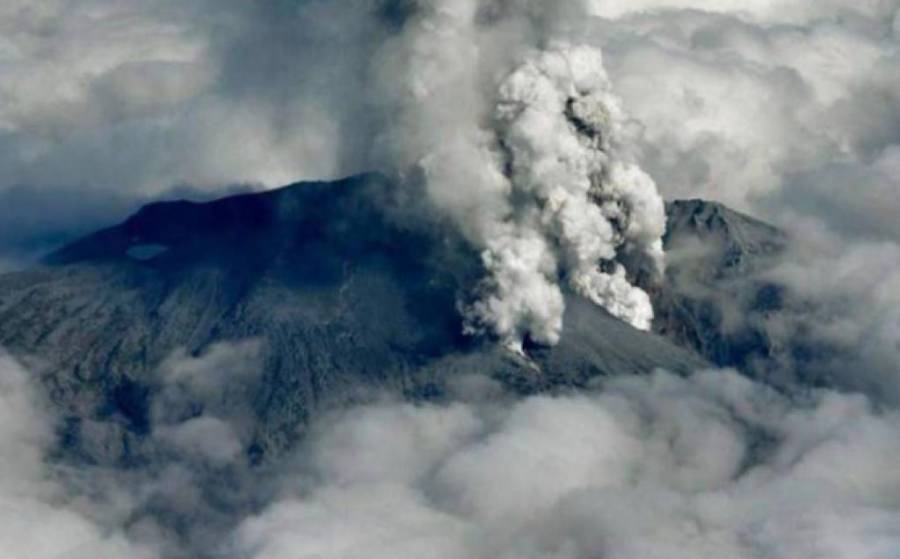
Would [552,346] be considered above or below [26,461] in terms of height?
above

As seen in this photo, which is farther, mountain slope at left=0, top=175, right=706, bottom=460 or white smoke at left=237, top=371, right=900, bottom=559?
mountain slope at left=0, top=175, right=706, bottom=460

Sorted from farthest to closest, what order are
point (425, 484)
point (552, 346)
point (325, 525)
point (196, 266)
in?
point (196, 266) → point (552, 346) → point (425, 484) → point (325, 525)

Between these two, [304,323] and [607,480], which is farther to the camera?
[304,323]

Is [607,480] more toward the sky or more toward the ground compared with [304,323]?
more toward the ground

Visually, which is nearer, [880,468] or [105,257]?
[880,468]

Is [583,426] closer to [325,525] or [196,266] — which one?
[325,525]

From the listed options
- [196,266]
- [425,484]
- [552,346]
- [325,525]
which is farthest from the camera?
[196,266]

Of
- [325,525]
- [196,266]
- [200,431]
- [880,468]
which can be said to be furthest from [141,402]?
[880,468]

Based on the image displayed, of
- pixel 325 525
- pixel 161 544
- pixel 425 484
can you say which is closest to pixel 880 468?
pixel 425 484

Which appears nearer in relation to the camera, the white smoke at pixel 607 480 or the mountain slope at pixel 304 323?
the white smoke at pixel 607 480
